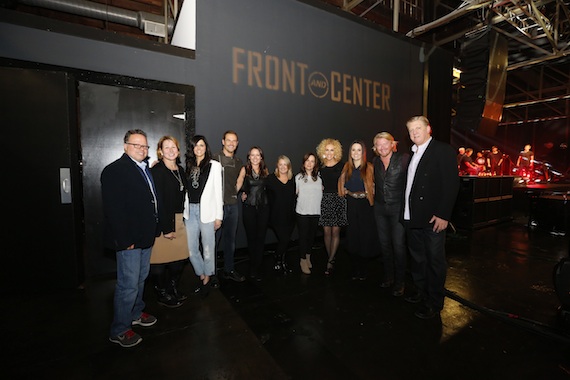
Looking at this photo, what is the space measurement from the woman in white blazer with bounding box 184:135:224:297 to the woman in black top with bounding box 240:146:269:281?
0.45 meters

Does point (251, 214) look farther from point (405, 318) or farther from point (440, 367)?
point (440, 367)

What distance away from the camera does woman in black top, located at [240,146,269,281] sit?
3.44 metres

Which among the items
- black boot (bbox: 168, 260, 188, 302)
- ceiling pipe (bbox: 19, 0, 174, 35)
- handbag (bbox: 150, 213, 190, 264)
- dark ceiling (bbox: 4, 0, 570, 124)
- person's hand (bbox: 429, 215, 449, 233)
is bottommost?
black boot (bbox: 168, 260, 188, 302)

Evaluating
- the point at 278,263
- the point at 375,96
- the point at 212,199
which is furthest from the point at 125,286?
the point at 375,96

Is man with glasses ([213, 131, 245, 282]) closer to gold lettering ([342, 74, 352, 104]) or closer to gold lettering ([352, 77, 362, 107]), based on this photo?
gold lettering ([342, 74, 352, 104])

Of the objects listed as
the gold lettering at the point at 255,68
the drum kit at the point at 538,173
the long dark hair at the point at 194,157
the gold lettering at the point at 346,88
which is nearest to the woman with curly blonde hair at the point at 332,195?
the long dark hair at the point at 194,157

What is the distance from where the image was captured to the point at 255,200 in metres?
3.42

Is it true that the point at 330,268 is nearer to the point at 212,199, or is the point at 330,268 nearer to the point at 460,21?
the point at 212,199

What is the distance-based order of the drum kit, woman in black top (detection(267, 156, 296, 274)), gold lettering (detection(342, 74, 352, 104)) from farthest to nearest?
the drum kit
gold lettering (detection(342, 74, 352, 104))
woman in black top (detection(267, 156, 296, 274))

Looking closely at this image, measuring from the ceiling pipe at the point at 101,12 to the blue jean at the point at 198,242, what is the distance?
5.28 meters

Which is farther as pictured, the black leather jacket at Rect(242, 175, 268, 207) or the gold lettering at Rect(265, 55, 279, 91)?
the gold lettering at Rect(265, 55, 279, 91)

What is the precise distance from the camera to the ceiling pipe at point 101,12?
5.62 m

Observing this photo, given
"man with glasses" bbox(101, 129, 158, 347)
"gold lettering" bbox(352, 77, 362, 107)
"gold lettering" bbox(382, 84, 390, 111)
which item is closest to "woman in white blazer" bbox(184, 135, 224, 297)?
"man with glasses" bbox(101, 129, 158, 347)

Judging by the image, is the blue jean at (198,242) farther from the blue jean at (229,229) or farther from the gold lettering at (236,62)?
the gold lettering at (236,62)
